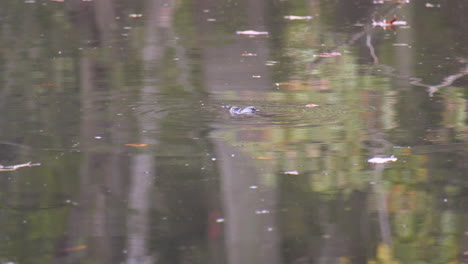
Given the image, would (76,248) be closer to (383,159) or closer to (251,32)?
(383,159)

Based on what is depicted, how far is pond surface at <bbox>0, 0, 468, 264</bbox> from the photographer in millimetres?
4645

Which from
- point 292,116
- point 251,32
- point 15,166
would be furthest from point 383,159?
point 251,32

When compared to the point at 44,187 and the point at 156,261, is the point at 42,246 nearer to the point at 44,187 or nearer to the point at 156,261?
the point at 156,261

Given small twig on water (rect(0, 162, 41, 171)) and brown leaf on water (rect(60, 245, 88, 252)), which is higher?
brown leaf on water (rect(60, 245, 88, 252))

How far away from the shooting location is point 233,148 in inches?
255

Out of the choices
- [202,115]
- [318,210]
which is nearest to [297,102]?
[202,115]

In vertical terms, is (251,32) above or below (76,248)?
below

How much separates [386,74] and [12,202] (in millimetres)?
5118

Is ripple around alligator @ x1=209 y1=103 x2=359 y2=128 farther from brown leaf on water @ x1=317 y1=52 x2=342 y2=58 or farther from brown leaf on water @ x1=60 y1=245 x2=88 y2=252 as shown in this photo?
brown leaf on water @ x1=317 y1=52 x2=342 y2=58

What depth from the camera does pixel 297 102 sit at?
8109 millimetres

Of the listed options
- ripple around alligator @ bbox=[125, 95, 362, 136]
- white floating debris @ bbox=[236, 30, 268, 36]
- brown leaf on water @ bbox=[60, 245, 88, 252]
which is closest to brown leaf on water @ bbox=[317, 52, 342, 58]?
white floating debris @ bbox=[236, 30, 268, 36]

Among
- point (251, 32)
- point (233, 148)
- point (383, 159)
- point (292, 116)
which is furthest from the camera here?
point (251, 32)

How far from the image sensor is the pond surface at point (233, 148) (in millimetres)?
4645

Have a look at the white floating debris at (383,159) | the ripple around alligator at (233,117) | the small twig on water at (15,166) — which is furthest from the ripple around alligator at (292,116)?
the small twig on water at (15,166)
